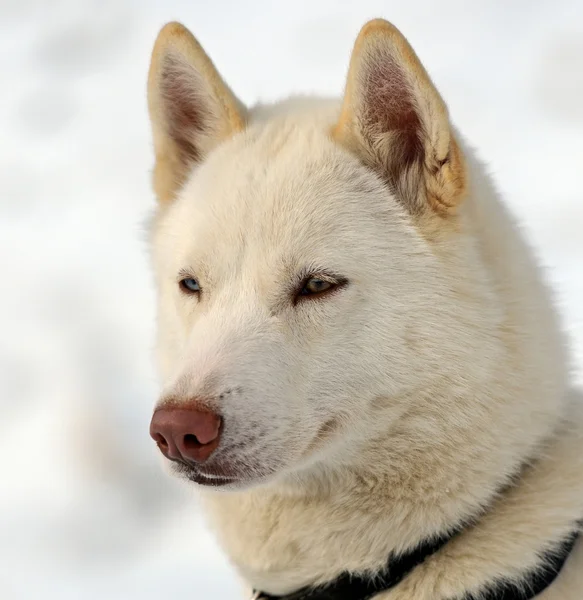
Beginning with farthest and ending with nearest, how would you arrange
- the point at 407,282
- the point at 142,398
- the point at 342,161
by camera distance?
the point at 142,398 < the point at 342,161 < the point at 407,282

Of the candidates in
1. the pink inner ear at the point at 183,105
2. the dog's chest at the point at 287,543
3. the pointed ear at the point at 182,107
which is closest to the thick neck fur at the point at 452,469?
the dog's chest at the point at 287,543

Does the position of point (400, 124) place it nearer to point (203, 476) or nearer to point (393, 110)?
point (393, 110)

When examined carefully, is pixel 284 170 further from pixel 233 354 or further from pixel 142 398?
pixel 142 398

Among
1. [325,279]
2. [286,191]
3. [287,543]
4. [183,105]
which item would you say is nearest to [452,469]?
[287,543]

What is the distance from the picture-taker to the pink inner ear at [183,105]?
2898 millimetres

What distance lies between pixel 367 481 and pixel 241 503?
441 mm

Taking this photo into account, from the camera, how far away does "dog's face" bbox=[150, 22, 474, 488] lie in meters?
2.28

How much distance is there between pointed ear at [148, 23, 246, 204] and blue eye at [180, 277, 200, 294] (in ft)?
1.61

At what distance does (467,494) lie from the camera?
2.41 metres

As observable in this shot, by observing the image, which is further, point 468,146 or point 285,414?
point 468,146

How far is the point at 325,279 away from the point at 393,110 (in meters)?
0.59

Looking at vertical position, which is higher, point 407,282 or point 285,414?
point 407,282

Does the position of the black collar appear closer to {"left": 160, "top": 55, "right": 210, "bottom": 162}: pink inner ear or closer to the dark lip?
the dark lip

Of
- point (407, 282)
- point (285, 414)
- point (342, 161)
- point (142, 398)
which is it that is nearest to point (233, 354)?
point (285, 414)
